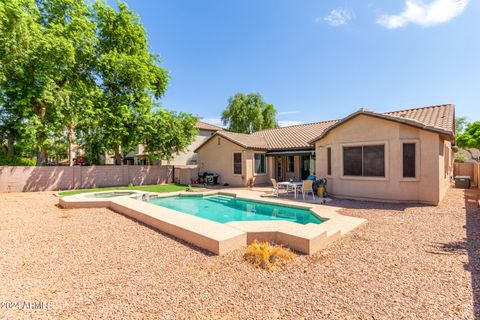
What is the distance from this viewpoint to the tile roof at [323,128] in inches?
485

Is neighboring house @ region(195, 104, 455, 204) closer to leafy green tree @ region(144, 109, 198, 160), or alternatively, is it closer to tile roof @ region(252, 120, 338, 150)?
tile roof @ region(252, 120, 338, 150)

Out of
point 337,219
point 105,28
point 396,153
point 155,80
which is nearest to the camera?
point 337,219

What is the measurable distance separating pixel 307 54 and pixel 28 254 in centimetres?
2252

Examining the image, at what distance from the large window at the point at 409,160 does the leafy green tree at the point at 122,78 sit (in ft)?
75.1

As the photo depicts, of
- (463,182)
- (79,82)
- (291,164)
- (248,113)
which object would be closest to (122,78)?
(79,82)

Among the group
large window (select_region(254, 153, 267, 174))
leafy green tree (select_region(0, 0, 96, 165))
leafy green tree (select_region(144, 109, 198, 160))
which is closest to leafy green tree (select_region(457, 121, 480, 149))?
large window (select_region(254, 153, 267, 174))

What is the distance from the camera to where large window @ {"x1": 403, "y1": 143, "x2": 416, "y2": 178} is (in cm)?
1223

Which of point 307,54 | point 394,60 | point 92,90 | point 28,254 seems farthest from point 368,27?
point 92,90

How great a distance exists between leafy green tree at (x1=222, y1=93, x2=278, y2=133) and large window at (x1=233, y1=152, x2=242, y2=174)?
88.5 feet

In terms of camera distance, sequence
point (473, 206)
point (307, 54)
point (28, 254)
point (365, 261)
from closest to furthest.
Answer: point (365, 261) < point (28, 254) < point (473, 206) < point (307, 54)

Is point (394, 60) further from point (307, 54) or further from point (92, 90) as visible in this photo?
point (92, 90)

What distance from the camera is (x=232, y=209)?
14.3 m

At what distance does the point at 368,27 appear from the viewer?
52.5ft

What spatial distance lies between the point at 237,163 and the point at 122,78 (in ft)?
52.3
